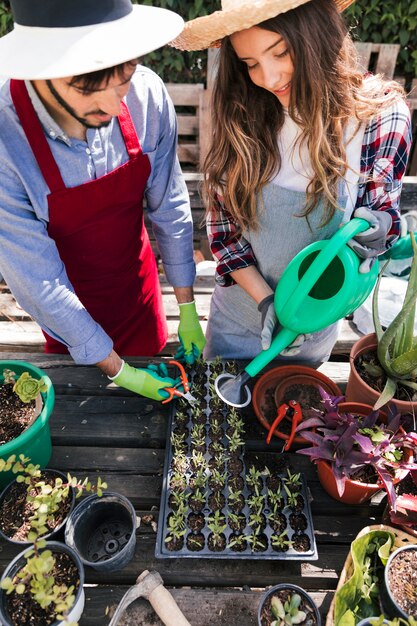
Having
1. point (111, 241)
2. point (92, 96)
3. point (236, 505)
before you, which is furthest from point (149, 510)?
point (92, 96)

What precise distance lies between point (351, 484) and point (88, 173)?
1107 millimetres

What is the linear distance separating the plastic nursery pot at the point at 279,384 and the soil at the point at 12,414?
0.62 meters

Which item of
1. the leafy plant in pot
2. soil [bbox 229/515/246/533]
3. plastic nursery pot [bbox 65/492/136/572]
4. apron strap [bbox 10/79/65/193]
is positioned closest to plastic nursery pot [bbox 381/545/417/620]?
the leafy plant in pot

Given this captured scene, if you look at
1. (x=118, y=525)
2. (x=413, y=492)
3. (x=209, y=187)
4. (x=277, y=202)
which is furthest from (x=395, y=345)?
(x=118, y=525)

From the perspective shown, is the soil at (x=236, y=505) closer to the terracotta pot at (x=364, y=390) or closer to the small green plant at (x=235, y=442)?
the small green plant at (x=235, y=442)

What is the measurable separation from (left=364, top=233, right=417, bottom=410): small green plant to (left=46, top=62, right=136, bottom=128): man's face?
2.64 feet

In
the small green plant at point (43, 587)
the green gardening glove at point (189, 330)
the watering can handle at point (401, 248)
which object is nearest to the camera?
the small green plant at point (43, 587)

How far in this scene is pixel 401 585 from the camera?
3.12 ft

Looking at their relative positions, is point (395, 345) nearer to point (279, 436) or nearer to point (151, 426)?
point (279, 436)

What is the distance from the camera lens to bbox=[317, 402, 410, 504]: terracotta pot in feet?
3.62

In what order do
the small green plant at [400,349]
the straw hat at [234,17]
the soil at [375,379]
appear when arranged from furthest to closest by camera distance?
the soil at [375,379] < the small green plant at [400,349] < the straw hat at [234,17]

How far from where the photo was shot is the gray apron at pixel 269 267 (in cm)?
144

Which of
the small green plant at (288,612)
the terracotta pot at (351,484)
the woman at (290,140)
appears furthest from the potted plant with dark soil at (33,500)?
the woman at (290,140)

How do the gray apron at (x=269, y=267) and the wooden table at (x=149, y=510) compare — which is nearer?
the wooden table at (x=149, y=510)
